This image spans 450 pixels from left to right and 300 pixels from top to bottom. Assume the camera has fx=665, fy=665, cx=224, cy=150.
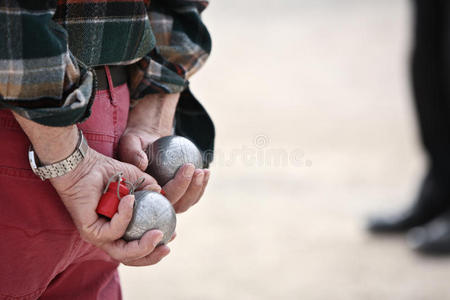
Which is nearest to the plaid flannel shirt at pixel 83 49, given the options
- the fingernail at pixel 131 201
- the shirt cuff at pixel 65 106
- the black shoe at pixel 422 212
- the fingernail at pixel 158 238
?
the shirt cuff at pixel 65 106

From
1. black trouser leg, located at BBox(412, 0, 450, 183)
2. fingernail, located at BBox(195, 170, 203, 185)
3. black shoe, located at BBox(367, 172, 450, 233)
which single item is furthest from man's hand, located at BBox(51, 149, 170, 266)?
black trouser leg, located at BBox(412, 0, 450, 183)

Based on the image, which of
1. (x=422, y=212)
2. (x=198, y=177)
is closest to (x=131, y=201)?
(x=198, y=177)

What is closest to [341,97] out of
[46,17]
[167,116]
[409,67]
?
[409,67]

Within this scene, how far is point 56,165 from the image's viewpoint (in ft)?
4.70

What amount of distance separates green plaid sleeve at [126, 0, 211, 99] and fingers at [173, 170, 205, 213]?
10.6 inches

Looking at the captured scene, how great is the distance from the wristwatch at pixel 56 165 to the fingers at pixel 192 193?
359mm

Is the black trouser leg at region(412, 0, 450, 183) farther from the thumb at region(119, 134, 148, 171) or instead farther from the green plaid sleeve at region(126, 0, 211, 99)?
the thumb at region(119, 134, 148, 171)

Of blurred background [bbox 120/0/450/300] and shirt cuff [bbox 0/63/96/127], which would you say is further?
blurred background [bbox 120/0/450/300]

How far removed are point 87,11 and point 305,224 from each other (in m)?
3.46

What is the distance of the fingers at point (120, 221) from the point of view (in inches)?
57.1

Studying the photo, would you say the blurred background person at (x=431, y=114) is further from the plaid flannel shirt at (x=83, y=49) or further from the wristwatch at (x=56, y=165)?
Answer: the wristwatch at (x=56, y=165)

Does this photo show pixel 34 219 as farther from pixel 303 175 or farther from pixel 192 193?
pixel 303 175

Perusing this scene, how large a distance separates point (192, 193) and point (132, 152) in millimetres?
219

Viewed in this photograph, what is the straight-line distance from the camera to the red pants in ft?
4.78
